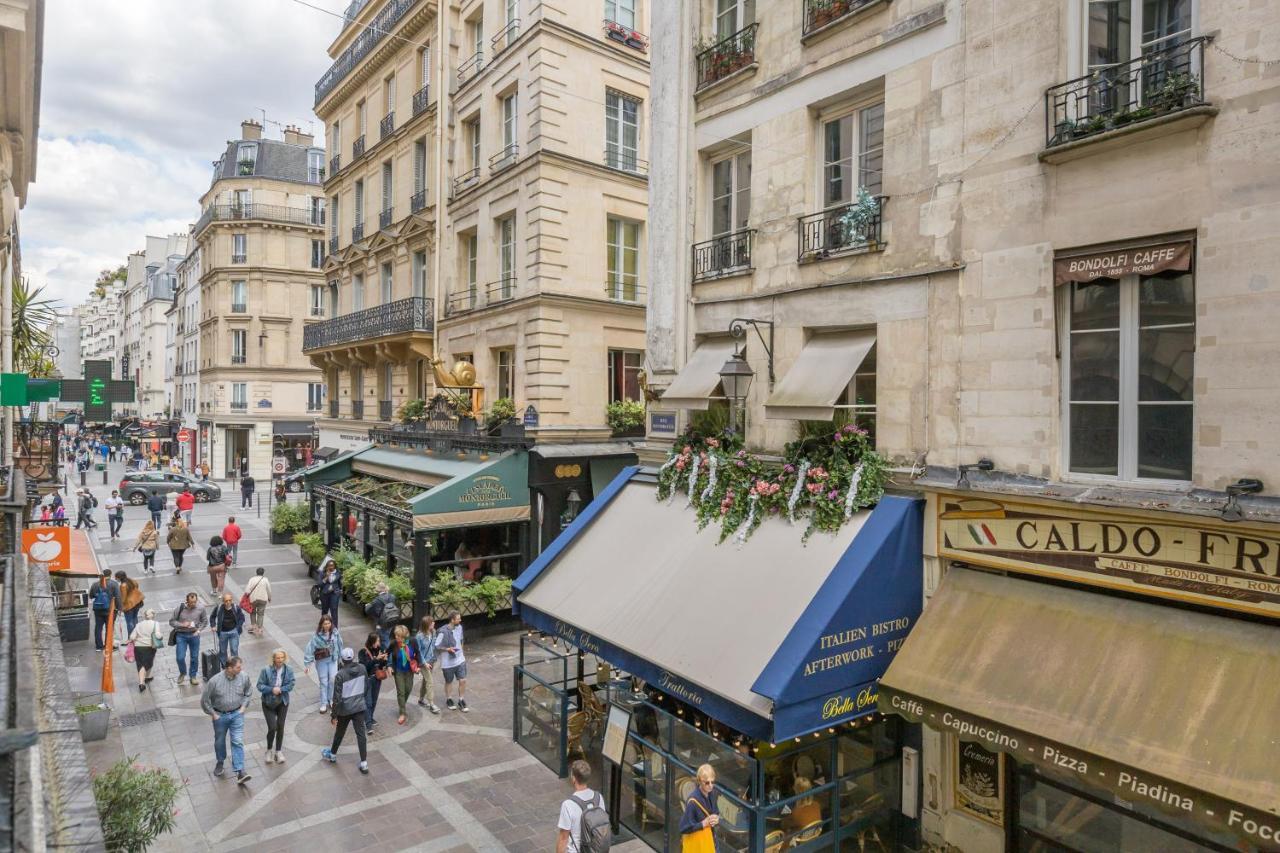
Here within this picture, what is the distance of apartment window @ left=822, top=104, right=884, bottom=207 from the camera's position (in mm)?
9586

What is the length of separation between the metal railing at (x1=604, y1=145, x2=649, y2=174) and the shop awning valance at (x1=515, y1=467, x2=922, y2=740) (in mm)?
11532

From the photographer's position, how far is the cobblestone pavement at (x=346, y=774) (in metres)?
8.94

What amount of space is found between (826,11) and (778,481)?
609 centimetres

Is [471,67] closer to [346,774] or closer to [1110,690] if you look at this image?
[346,774]

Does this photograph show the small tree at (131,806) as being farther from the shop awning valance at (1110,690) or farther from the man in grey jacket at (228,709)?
the shop awning valance at (1110,690)

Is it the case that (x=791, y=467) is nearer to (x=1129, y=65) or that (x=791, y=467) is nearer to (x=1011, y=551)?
(x=1011, y=551)

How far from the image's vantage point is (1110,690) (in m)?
6.33

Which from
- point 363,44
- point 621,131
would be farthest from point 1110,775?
point 363,44

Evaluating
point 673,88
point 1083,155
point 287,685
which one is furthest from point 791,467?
point 287,685

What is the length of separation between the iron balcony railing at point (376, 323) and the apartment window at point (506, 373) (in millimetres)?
3255

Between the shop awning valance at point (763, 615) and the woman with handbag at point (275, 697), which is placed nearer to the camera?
the shop awning valance at point (763, 615)

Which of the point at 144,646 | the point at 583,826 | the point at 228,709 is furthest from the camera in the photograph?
the point at 144,646

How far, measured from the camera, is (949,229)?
27.7 feet

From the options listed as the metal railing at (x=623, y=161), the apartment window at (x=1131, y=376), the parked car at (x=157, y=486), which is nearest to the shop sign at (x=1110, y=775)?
the apartment window at (x=1131, y=376)
